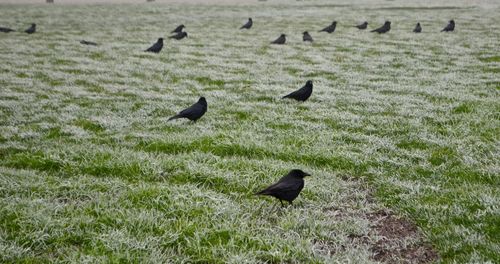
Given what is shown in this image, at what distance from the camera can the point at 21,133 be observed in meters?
12.4

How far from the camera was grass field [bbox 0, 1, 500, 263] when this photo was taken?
21.7ft

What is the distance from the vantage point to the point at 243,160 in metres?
9.97

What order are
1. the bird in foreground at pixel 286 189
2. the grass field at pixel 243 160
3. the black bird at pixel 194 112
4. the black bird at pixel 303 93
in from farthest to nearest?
1. the black bird at pixel 303 93
2. the black bird at pixel 194 112
3. the bird in foreground at pixel 286 189
4. the grass field at pixel 243 160

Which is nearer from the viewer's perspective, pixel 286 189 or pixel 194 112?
pixel 286 189

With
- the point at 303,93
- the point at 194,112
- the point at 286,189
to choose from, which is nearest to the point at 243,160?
the point at 286,189

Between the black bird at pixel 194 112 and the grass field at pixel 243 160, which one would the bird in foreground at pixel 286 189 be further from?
the black bird at pixel 194 112

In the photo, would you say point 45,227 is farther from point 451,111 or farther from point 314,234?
point 451,111

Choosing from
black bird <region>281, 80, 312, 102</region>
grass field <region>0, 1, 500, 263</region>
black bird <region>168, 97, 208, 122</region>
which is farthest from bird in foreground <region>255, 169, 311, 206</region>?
black bird <region>281, 80, 312, 102</region>

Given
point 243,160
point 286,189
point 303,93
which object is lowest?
point 303,93

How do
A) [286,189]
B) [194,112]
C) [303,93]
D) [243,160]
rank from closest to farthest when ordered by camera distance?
[286,189] < [243,160] < [194,112] < [303,93]

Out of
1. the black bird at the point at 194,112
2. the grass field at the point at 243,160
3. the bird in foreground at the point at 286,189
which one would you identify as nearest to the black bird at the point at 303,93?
the grass field at the point at 243,160

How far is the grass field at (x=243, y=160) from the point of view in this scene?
662 cm

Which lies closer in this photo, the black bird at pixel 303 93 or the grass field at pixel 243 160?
the grass field at pixel 243 160

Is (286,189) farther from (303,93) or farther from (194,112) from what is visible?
(303,93)
